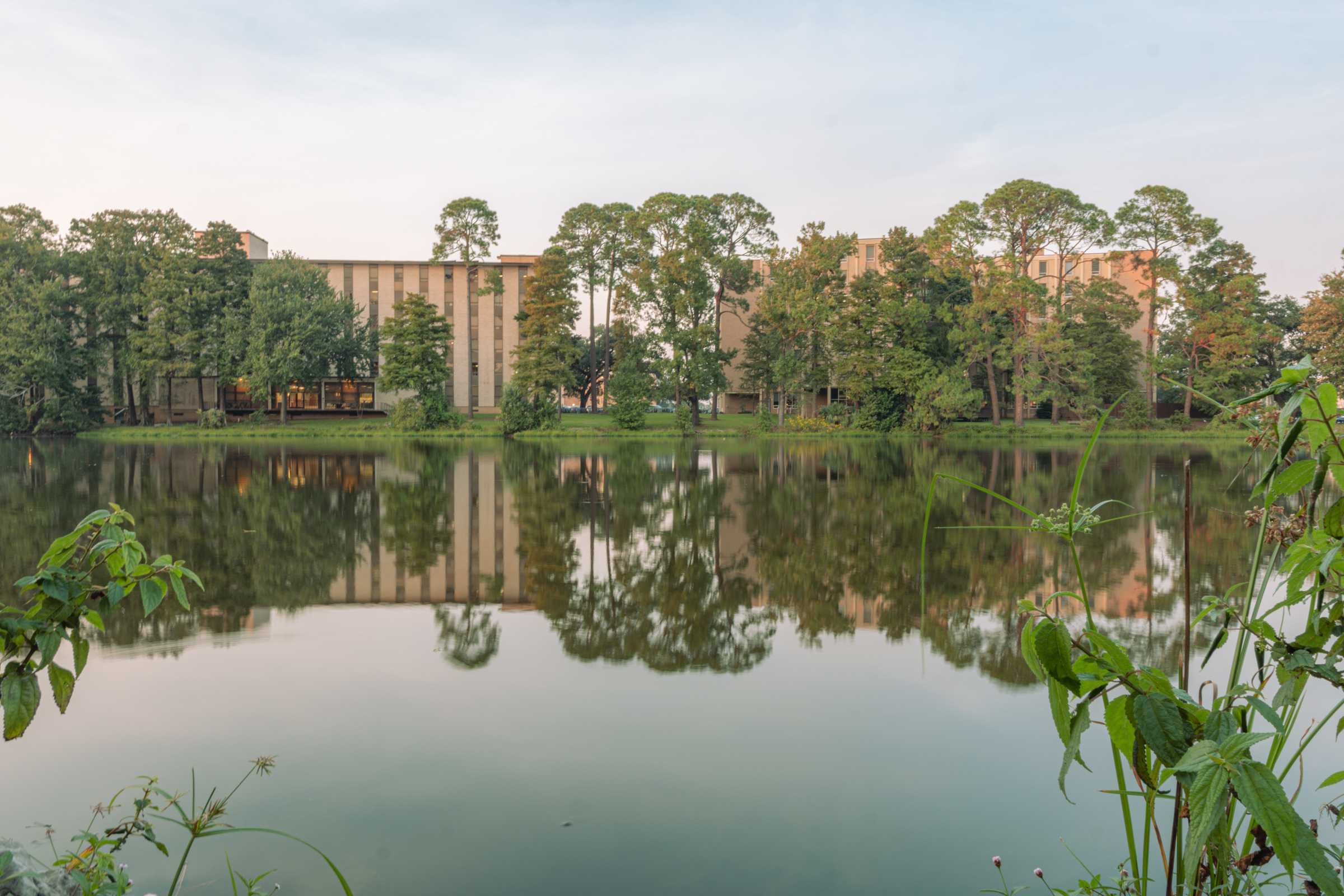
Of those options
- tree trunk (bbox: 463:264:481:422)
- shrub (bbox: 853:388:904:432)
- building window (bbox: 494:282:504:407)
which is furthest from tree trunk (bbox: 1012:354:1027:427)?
building window (bbox: 494:282:504:407)

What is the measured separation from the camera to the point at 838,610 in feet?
24.7

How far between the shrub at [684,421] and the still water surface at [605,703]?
34468mm

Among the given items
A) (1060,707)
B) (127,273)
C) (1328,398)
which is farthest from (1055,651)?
(127,273)

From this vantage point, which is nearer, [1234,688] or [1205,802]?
[1205,802]

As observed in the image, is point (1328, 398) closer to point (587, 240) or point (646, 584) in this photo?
point (646, 584)

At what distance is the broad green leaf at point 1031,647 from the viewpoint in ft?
5.26

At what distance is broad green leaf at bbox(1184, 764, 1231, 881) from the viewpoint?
1.32m

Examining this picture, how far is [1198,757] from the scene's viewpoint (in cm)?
142

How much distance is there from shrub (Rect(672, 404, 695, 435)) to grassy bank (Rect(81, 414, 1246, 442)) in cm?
43

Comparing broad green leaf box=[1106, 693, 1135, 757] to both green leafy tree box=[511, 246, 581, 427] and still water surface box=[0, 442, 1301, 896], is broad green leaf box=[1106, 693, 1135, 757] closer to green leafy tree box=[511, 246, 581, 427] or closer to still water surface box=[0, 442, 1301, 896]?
still water surface box=[0, 442, 1301, 896]

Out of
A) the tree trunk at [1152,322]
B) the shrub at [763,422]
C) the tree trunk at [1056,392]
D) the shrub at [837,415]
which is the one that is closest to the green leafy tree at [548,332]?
the shrub at [763,422]

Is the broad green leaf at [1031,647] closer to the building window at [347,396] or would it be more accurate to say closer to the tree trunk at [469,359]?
the tree trunk at [469,359]

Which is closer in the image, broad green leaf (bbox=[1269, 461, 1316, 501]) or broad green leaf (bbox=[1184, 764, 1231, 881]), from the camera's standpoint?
broad green leaf (bbox=[1184, 764, 1231, 881])

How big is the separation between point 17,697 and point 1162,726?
229cm
